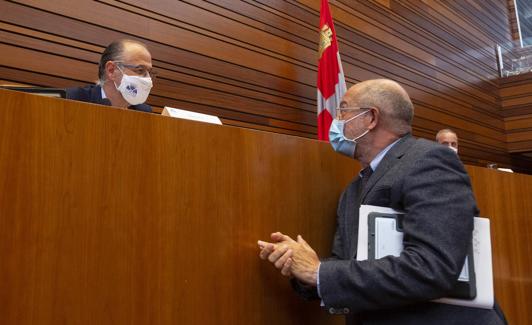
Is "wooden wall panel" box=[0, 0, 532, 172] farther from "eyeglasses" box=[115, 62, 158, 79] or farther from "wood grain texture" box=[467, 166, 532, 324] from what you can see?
"wood grain texture" box=[467, 166, 532, 324]

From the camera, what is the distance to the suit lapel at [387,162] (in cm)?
118

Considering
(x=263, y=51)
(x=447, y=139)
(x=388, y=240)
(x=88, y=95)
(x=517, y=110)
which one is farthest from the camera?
(x=517, y=110)

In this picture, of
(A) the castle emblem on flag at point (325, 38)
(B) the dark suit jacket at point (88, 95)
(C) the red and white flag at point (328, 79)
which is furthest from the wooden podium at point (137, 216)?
(A) the castle emblem on flag at point (325, 38)

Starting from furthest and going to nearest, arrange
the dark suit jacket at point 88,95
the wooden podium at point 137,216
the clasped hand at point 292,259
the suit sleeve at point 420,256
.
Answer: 1. the dark suit jacket at point 88,95
2. the clasped hand at point 292,259
3. the suit sleeve at point 420,256
4. the wooden podium at point 137,216

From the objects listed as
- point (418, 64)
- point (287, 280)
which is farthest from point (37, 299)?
point (418, 64)

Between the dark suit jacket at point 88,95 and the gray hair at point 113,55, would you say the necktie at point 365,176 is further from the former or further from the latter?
the gray hair at point 113,55

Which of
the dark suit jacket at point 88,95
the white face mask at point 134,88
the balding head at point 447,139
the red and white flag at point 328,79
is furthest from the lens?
the balding head at point 447,139

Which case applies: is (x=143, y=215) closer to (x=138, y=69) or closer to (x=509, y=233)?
(x=138, y=69)

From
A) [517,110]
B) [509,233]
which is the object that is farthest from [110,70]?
[517,110]

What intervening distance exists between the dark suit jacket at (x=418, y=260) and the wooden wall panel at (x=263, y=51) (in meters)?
1.59

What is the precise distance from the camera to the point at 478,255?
1.08m

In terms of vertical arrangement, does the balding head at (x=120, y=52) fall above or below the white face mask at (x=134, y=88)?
above

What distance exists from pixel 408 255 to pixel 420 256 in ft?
0.08

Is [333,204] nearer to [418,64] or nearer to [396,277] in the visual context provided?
[396,277]
